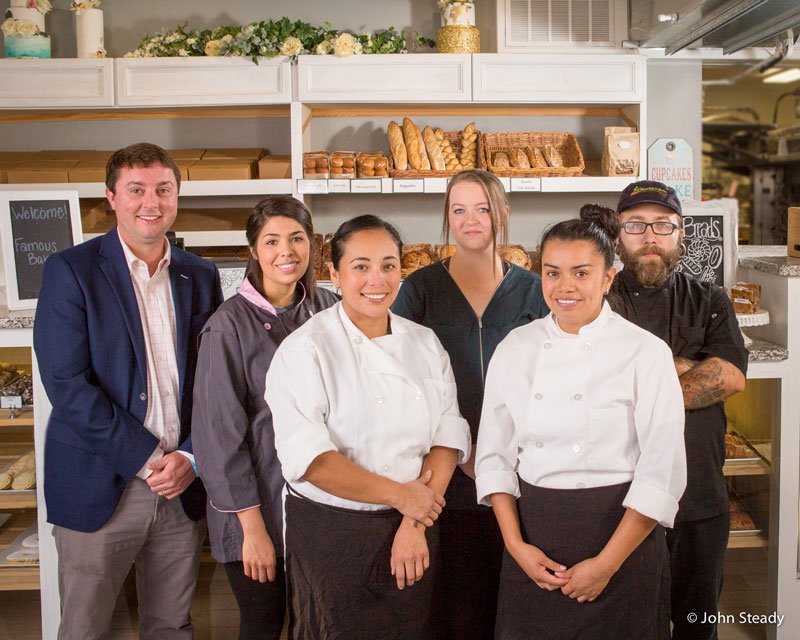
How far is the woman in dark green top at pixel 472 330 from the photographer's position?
2.11 metres

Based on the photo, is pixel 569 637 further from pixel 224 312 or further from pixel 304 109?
pixel 304 109

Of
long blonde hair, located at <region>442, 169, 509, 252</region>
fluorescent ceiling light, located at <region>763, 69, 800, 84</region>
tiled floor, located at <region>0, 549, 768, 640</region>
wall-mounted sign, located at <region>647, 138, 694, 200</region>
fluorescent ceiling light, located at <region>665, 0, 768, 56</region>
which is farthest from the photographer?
fluorescent ceiling light, located at <region>763, 69, 800, 84</region>

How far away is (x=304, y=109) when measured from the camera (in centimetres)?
426

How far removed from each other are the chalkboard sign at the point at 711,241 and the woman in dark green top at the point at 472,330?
975 millimetres

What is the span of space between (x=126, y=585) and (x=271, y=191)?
2016 millimetres

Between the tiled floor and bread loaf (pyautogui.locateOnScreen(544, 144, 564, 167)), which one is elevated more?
bread loaf (pyautogui.locateOnScreen(544, 144, 564, 167))

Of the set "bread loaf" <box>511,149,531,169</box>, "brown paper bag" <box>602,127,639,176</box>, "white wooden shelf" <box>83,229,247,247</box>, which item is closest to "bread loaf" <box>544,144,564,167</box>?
"bread loaf" <box>511,149,531,169</box>

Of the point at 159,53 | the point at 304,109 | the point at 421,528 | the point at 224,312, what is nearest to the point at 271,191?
the point at 304,109

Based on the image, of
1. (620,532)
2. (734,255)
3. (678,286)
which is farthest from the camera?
(734,255)

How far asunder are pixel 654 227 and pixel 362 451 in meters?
0.99

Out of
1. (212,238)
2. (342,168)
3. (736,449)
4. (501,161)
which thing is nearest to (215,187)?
(212,238)

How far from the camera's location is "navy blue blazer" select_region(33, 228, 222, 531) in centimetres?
209

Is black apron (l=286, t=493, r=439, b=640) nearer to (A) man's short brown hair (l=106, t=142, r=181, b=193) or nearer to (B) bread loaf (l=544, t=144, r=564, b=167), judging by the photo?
(A) man's short brown hair (l=106, t=142, r=181, b=193)

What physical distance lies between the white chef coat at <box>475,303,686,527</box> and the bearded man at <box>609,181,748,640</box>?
1.53 feet
